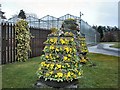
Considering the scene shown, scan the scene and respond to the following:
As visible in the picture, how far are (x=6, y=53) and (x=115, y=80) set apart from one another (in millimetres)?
4735

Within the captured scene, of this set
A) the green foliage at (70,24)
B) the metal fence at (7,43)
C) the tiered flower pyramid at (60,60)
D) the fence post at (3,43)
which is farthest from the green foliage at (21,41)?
the tiered flower pyramid at (60,60)

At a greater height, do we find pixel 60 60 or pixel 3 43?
pixel 3 43

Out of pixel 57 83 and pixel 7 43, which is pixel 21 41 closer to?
pixel 7 43

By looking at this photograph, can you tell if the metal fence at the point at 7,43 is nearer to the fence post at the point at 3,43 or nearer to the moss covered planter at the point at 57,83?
the fence post at the point at 3,43

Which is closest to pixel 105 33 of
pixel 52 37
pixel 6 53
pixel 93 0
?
pixel 93 0

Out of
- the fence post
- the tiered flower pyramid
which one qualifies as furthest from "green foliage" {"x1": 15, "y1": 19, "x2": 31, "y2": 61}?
the tiered flower pyramid

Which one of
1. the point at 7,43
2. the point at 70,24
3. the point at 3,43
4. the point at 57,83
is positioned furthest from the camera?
the point at 7,43

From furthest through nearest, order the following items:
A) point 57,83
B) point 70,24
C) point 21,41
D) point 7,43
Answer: point 21,41 < point 7,43 < point 70,24 < point 57,83

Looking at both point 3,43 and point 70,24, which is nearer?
point 70,24

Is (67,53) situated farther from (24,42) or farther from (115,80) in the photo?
(24,42)

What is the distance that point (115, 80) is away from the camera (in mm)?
5930

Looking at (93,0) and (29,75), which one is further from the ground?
(93,0)

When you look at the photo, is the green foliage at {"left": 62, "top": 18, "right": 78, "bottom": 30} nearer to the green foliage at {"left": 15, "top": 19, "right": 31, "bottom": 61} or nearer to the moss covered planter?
the green foliage at {"left": 15, "top": 19, "right": 31, "bottom": 61}

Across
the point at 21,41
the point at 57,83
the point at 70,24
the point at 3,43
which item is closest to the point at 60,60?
the point at 57,83
